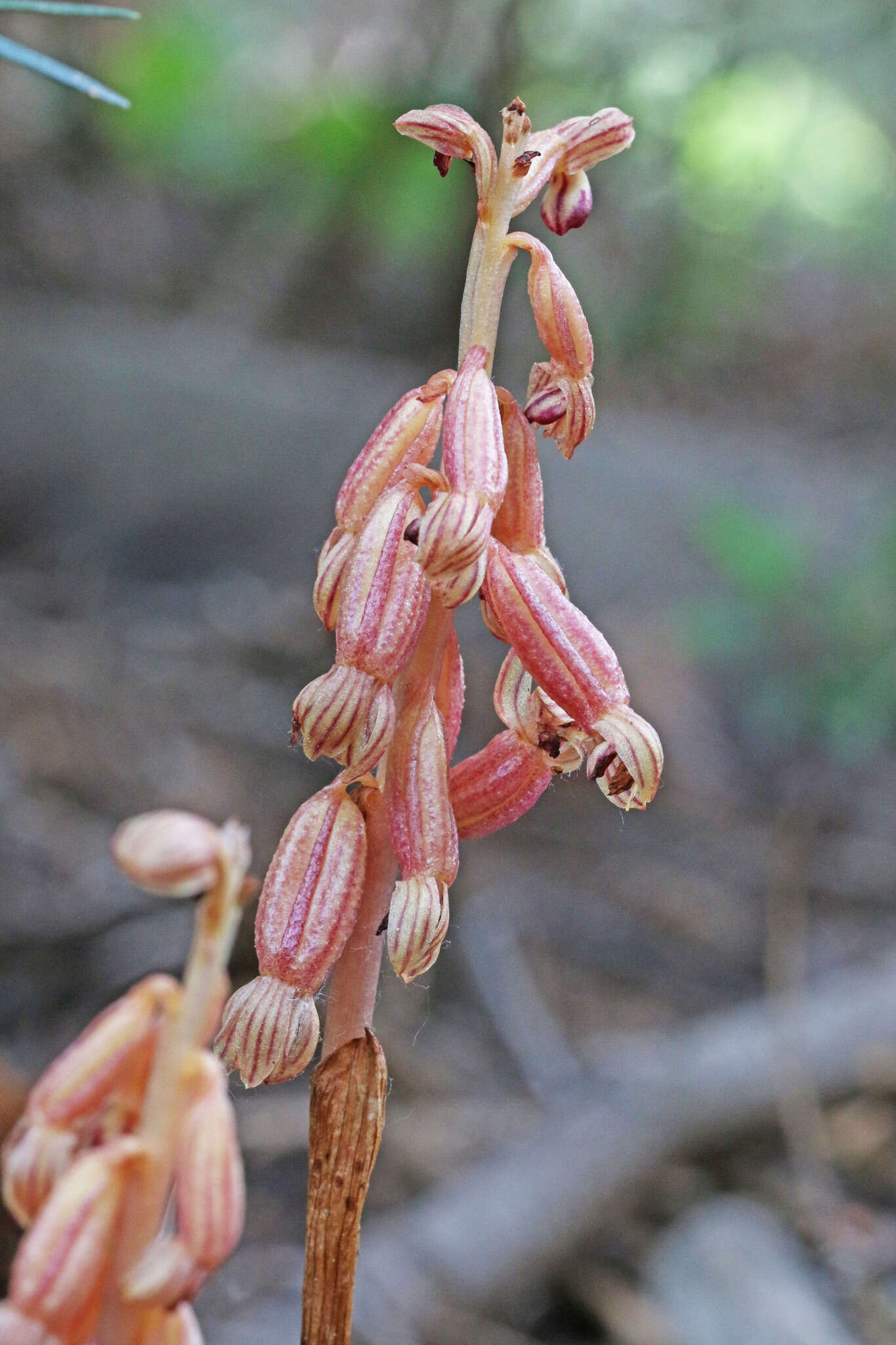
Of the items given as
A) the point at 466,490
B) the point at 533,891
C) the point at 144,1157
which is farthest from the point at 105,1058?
the point at 533,891

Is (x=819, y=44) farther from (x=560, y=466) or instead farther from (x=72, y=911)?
(x=72, y=911)

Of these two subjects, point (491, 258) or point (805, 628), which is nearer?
point (491, 258)

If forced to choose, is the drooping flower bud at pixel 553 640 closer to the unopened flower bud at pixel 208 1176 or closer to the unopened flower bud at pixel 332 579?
the unopened flower bud at pixel 332 579

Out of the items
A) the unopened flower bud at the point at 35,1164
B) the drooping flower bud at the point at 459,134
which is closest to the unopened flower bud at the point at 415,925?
the unopened flower bud at the point at 35,1164

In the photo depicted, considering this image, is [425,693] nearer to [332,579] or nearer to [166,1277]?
[332,579]

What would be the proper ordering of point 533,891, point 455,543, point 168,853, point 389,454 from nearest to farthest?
point 168,853 < point 455,543 < point 389,454 < point 533,891

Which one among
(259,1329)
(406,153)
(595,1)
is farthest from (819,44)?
(259,1329)

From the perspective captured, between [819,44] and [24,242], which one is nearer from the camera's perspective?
[819,44]
